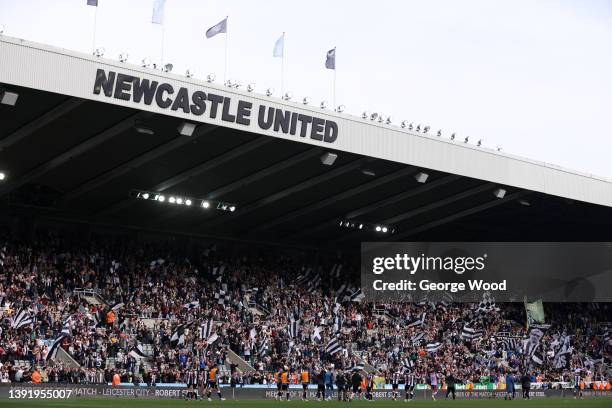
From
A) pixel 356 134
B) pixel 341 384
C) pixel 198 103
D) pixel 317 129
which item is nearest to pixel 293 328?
pixel 341 384

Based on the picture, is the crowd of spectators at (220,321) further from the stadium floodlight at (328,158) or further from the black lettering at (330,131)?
the black lettering at (330,131)

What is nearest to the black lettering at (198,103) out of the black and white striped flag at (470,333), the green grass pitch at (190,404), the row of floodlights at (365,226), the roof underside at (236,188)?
the roof underside at (236,188)

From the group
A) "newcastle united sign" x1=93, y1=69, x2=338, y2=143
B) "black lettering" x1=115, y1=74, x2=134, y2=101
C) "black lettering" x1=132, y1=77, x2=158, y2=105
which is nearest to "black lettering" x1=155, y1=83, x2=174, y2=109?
"newcastle united sign" x1=93, y1=69, x2=338, y2=143

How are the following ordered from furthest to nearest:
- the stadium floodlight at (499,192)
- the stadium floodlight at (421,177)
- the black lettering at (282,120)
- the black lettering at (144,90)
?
the stadium floodlight at (499,192), the stadium floodlight at (421,177), the black lettering at (282,120), the black lettering at (144,90)

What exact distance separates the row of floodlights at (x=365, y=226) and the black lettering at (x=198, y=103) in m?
21.8

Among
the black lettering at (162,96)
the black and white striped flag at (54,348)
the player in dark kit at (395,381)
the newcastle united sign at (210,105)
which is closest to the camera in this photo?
the newcastle united sign at (210,105)

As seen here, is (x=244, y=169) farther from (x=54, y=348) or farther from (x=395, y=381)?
(x=395, y=381)

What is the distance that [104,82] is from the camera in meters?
40.1

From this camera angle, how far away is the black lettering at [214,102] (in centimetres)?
4354

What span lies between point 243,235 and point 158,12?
24.2 m

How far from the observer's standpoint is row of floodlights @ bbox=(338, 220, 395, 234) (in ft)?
209

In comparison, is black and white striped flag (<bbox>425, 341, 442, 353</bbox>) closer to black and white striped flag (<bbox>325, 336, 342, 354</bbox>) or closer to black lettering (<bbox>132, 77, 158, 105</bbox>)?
black and white striped flag (<bbox>325, 336, 342, 354</bbox>)

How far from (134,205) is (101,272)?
4681 mm

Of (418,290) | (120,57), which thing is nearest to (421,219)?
(418,290)
